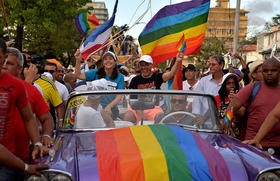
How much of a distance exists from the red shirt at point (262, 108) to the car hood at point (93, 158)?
0.61 metres

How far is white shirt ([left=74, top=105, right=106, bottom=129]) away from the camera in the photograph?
170 inches

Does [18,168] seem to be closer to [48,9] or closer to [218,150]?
[218,150]

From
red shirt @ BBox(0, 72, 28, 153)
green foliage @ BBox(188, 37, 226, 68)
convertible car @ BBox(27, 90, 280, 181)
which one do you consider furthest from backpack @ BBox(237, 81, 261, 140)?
green foliage @ BBox(188, 37, 226, 68)

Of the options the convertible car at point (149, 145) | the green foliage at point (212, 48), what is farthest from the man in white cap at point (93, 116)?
the green foliage at point (212, 48)

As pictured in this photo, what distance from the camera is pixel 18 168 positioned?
9.55 ft

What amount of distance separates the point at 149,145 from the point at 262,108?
1.79m

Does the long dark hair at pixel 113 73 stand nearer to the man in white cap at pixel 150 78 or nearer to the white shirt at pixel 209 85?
the man in white cap at pixel 150 78

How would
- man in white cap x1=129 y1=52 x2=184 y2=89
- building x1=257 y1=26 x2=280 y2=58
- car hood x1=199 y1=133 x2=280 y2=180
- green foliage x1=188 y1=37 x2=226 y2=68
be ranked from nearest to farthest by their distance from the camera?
car hood x1=199 y1=133 x2=280 y2=180
man in white cap x1=129 y1=52 x2=184 y2=89
green foliage x1=188 y1=37 x2=226 y2=68
building x1=257 y1=26 x2=280 y2=58

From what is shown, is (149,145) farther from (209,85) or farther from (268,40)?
(268,40)

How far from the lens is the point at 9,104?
10.2ft

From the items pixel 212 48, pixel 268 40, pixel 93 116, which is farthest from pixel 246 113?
pixel 268 40

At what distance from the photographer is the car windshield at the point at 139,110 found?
4.34 meters

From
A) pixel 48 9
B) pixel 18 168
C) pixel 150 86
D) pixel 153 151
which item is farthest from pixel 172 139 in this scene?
pixel 48 9

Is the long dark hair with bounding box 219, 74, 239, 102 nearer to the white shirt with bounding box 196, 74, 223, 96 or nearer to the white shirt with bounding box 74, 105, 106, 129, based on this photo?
the white shirt with bounding box 196, 74, 223, 96
